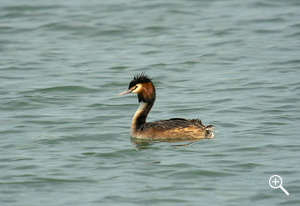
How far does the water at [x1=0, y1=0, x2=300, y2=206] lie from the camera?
9031mm

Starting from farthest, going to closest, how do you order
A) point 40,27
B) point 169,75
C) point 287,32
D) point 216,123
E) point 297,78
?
1. point 40,27
2. point 287,32
3. point 169,75
4. point 297,78
5. point 216,123

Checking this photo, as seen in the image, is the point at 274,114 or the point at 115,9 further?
the point at 115,9

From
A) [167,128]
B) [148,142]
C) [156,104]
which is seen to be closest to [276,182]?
[167,128]

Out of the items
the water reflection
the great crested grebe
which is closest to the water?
the water reflection

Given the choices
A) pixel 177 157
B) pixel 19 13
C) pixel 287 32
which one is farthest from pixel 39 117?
pixel 19 13

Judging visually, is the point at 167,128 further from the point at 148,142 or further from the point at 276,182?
the point at 276,182

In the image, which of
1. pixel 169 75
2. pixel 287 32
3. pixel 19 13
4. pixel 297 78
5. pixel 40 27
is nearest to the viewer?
pixel 297 78

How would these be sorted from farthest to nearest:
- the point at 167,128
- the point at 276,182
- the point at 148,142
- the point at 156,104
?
the point at 156,104
the point at 148,142
the point at 167,128
the point at 276,182

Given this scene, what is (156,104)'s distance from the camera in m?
14.2

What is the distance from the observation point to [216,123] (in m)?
12.4

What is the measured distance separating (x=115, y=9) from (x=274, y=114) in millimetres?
13499

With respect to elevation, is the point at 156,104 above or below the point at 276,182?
below

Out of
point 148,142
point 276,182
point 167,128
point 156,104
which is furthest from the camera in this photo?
point 156,104

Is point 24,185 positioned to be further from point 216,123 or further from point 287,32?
point 287,32
